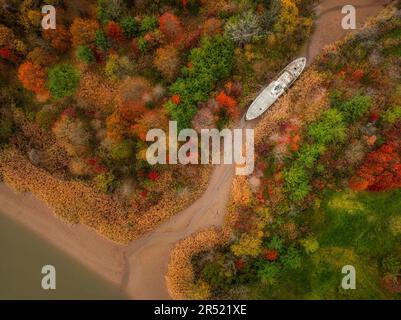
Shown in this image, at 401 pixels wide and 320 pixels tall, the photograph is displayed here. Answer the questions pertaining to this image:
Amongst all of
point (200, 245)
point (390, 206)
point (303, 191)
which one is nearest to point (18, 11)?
point (200, 245)

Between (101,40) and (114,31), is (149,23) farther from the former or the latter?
(101,40)

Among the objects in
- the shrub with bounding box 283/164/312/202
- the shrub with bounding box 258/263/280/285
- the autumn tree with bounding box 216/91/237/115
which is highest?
the autumn tree with bounding box 216/91/237/115

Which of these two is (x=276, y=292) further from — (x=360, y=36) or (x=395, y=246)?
(x=360, y=36)

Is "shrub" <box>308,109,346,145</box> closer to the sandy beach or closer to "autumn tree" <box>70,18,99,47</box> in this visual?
the sandy beach

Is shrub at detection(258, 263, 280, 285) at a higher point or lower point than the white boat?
lower

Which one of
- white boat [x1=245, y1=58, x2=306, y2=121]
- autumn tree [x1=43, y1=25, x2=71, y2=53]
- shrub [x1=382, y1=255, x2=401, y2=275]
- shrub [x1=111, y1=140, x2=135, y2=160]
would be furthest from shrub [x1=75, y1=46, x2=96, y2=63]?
shrub [x1=382, y1=255, x2=401, y2=275]

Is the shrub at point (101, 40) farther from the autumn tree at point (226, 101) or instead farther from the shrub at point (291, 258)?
the shrub at point (291, 258)
